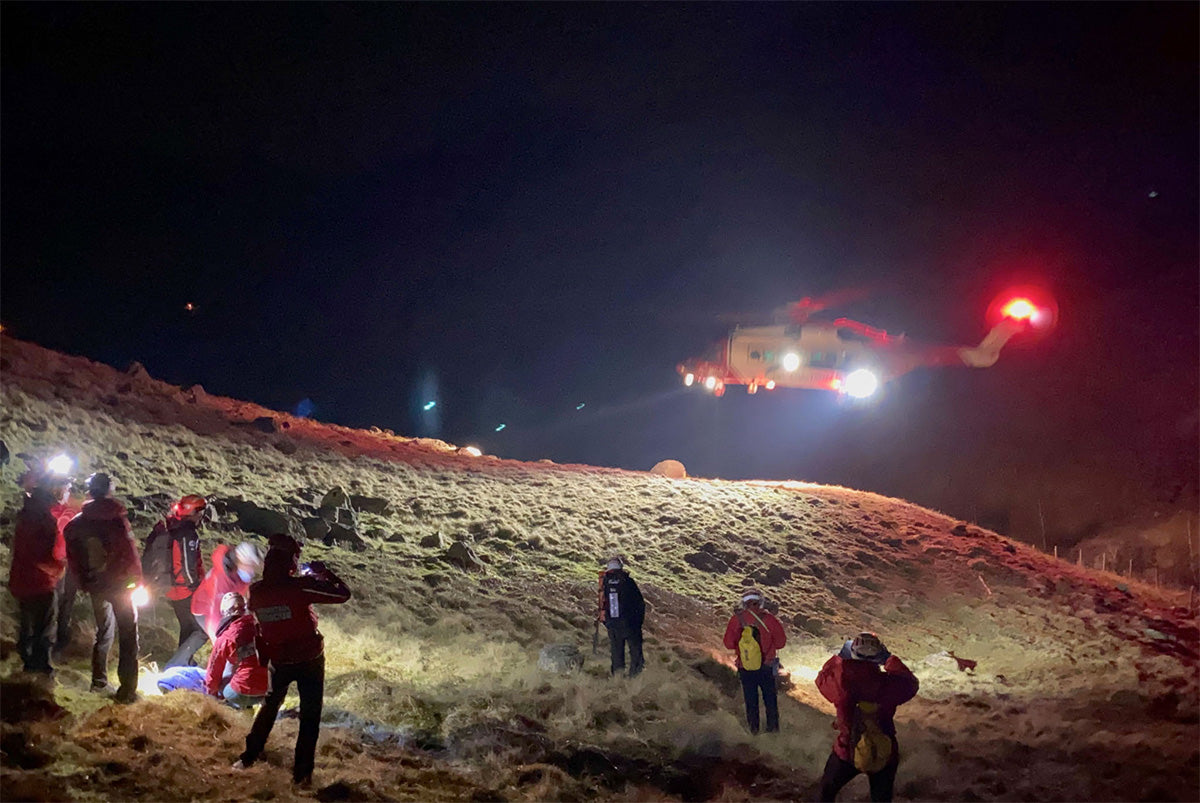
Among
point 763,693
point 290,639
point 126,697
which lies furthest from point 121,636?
point 763,693

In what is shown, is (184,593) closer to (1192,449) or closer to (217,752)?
(217,752)

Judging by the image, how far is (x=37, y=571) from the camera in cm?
610

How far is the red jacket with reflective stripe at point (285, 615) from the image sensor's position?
17.2 ft

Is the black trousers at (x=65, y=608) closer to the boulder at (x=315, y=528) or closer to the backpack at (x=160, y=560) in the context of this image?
the backpack at (x=160, y=560)

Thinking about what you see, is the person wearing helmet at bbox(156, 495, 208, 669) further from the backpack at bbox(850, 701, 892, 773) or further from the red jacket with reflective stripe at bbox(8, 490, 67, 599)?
the backpack at bbox(850, 701, 892, 773)

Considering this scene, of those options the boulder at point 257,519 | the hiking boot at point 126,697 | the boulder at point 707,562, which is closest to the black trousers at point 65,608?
the hiking boot at point 126,697

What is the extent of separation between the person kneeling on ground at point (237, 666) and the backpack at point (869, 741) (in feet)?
17.3

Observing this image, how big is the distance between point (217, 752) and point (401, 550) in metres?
10.2

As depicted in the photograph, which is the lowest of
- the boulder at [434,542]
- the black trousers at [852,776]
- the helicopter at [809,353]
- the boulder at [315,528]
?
the black trousers at [852,776]

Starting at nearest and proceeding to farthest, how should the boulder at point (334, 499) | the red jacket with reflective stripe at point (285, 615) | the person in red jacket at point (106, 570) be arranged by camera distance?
the red jacket with reflective stripe at point (285, 615) < the person in red jacket at point (106, 570) < the boulder at point (334, 499)

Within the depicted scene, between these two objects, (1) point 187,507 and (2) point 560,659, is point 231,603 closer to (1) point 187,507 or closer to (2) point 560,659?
(1) point 187,507

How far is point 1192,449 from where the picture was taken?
34.1 meters

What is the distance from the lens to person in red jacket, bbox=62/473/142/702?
586 cm

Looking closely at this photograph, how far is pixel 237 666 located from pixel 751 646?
18.6ft
